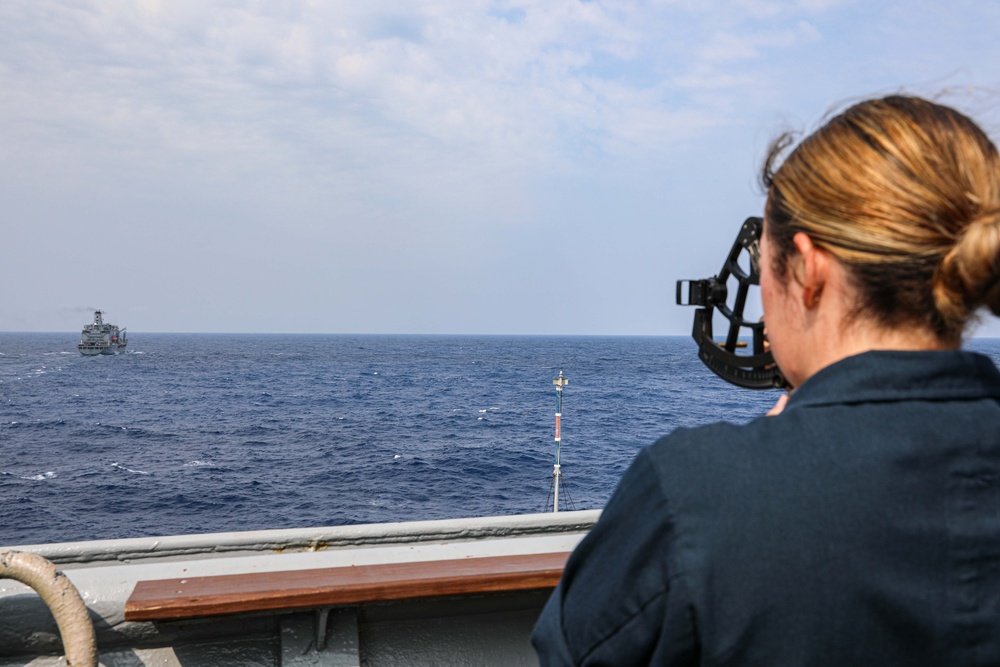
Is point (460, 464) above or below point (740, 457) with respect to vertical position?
below

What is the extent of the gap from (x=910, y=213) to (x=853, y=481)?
0.25m

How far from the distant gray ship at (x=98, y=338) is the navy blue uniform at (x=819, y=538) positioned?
374 feet

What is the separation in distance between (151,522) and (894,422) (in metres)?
27.4

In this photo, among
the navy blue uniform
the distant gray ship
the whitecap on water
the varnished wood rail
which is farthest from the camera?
the distant gray ship

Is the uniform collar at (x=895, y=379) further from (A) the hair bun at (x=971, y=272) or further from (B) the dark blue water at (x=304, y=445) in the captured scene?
(B) the dark blue water at (x=304, y=445)

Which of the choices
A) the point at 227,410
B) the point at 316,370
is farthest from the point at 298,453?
the point at 316,370

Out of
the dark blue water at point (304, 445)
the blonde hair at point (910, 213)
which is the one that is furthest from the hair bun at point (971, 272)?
the dark blue water at point (304, 445)

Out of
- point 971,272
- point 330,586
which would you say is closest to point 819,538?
point 971,272

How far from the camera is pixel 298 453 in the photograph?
37469mm

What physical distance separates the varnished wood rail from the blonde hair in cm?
149

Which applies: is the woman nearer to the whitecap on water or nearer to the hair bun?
the hair bun

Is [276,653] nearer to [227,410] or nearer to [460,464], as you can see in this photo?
[460,464]

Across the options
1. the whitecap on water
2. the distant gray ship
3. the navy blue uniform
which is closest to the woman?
the navy blue uniform

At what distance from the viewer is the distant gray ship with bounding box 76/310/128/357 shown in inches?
4144
